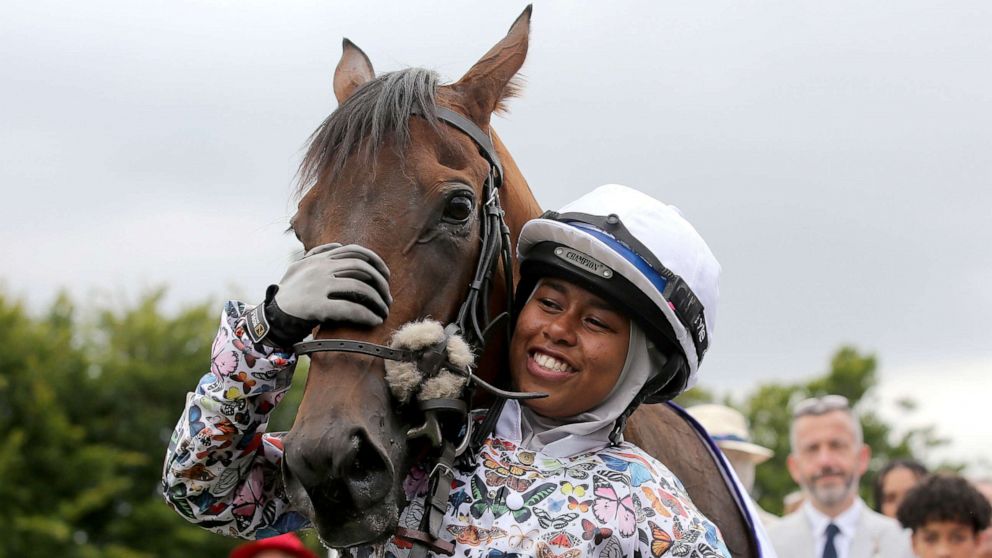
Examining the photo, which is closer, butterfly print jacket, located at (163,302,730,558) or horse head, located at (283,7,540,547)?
horse head, located at (283,7,540,547)

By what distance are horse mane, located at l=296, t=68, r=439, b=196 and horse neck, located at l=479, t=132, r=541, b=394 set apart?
1.20ft

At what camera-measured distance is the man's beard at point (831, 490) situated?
20.5 ft

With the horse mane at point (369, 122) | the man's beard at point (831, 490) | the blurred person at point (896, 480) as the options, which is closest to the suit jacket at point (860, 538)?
the man's beard at point (831, 490)

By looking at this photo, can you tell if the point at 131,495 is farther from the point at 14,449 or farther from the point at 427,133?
the point at 427,133

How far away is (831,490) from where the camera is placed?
6.28 m

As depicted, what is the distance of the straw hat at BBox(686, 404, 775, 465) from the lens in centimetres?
611

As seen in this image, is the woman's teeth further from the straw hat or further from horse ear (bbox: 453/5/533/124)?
the straw hat

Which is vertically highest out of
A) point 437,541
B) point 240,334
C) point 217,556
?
point 240,334

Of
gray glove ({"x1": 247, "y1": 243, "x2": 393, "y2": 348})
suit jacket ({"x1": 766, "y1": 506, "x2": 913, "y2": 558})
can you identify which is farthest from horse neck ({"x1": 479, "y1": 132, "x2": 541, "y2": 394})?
suit jacket ({"x1": 766, "y1": 506, "x2": 913, "y2": 558})

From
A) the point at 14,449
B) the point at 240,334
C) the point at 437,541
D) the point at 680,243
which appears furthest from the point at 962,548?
the point at 14,449

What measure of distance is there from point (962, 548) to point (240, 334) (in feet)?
13.5

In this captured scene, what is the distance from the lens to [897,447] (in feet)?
87.2

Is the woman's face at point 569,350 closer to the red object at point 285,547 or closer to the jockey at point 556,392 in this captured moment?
the jockey at point 556,392

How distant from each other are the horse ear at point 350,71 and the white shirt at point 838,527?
3957 mm
